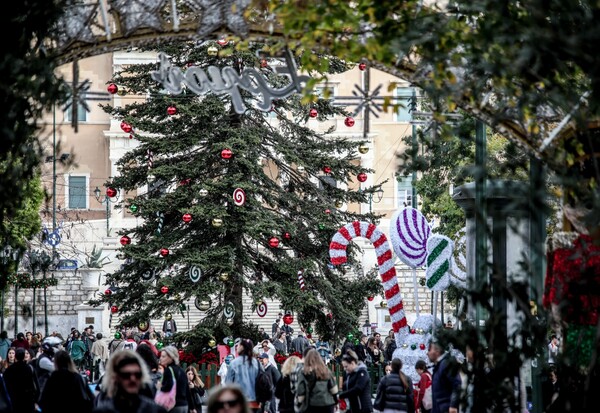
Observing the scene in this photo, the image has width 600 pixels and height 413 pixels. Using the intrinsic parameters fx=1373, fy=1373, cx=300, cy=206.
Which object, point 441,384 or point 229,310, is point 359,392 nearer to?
point 441,384

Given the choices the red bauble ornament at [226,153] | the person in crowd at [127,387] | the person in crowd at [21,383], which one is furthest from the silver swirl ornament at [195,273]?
the person in crowd at [127,387]

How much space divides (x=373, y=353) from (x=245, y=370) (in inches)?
661

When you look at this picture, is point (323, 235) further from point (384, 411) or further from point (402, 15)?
point (402, 15)

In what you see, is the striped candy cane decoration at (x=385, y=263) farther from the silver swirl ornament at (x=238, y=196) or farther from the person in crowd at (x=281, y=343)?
the person in crowd at (x=281, y=343)

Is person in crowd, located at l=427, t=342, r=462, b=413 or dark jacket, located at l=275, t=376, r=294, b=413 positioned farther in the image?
dark jacket, located at l=275, t=376, r=294, b=413

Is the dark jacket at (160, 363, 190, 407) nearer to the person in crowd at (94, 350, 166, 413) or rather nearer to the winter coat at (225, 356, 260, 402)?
the winter coat at (225, 356, 260, 402)

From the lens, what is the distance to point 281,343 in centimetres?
3791

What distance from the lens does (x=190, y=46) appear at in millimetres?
35344

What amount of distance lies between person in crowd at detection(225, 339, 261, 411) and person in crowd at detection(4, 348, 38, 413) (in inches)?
114

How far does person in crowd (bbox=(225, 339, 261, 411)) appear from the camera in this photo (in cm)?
1941

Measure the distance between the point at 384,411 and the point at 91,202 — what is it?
52147mm

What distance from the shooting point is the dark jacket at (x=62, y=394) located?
12.4 m

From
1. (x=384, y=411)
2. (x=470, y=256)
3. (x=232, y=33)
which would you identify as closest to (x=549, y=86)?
(x=232, y=33)

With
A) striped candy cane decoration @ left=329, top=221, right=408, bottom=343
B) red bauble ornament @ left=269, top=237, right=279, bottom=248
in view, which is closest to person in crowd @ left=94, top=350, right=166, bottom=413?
striped candy cane decoration @ left=329, top=221, right=408, bottom=343
